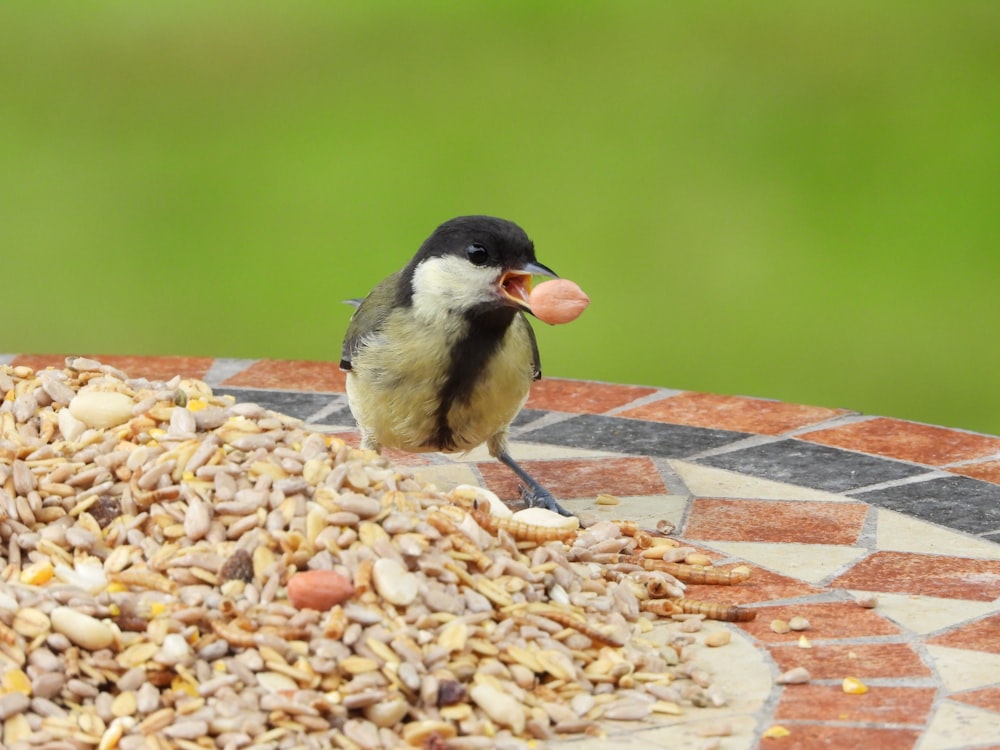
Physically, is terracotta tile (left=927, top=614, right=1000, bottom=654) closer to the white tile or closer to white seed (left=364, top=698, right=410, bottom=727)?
the white tile

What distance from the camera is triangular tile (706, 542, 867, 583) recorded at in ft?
10.3

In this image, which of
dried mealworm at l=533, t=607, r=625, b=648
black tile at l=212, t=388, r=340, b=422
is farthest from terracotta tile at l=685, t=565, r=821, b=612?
black tile at l=212, t=388, r=340, b=422

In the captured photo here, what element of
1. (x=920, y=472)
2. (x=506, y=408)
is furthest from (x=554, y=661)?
(x=920, y=472)

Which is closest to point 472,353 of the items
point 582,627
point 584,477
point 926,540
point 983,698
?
point 584,477

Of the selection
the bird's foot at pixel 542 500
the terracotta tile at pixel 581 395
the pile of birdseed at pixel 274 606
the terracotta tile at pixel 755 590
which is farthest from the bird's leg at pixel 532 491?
the terracotta tile at pixel 581 395

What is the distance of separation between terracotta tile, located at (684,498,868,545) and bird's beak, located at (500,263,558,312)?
62 cm

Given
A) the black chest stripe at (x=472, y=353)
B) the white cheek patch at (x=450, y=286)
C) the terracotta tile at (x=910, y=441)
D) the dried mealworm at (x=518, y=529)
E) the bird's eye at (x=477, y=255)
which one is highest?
the bird's eye at (x=477, y=255)

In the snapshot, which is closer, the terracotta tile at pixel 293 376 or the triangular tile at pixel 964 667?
the triangular tile at pixel 964 667

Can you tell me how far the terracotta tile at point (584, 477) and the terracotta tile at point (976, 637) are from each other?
98 cm

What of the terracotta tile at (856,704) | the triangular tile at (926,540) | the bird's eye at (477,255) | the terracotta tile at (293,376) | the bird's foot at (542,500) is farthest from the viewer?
the terracotta tile at (293,376)

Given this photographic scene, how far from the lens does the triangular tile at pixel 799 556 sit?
3.13 metres

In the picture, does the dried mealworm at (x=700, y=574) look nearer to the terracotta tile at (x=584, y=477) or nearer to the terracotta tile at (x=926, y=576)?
the terracotta tile at (x=926, y=576)

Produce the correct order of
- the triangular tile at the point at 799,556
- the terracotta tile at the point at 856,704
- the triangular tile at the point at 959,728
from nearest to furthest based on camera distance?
the triangular tile at the point at 959,728, the terracotta tile at the point at 856,704, the triangular tile at the point at 799,556

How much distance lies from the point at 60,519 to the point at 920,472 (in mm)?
2057
